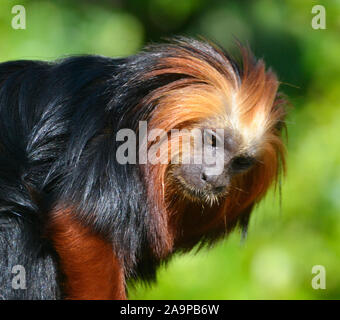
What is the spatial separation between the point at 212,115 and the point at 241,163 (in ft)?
1.01

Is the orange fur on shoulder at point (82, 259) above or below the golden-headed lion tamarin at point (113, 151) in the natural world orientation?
below

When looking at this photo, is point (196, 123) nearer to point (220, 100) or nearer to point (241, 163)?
point (220, 100)

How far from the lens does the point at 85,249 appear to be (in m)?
2.88

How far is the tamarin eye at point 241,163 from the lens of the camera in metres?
3.27

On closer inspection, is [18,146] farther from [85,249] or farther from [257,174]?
[257,174]

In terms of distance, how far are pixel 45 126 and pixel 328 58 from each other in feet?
9.90

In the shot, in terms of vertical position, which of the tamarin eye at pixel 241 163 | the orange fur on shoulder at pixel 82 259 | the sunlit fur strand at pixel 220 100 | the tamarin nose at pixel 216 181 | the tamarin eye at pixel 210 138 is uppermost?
the sunlit fur strand at pixel 220 100

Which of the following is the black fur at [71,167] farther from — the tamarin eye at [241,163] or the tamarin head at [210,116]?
the tamarin eye at [241,163]

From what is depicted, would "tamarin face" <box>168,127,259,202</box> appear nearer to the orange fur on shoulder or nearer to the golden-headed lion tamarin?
the golden-headed lion tamarin

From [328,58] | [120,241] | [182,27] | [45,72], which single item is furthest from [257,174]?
[182,27]

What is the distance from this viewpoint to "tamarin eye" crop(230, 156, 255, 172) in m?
3.27

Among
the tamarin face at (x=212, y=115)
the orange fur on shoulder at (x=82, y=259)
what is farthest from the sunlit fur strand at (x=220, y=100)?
the orange fur on shoulder at (x=82, y=259)

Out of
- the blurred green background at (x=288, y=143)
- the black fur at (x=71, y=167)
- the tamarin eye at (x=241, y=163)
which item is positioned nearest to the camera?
the black fur at (x=71, y=167)

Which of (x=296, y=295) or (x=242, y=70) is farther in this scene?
(x=296, y=295)
